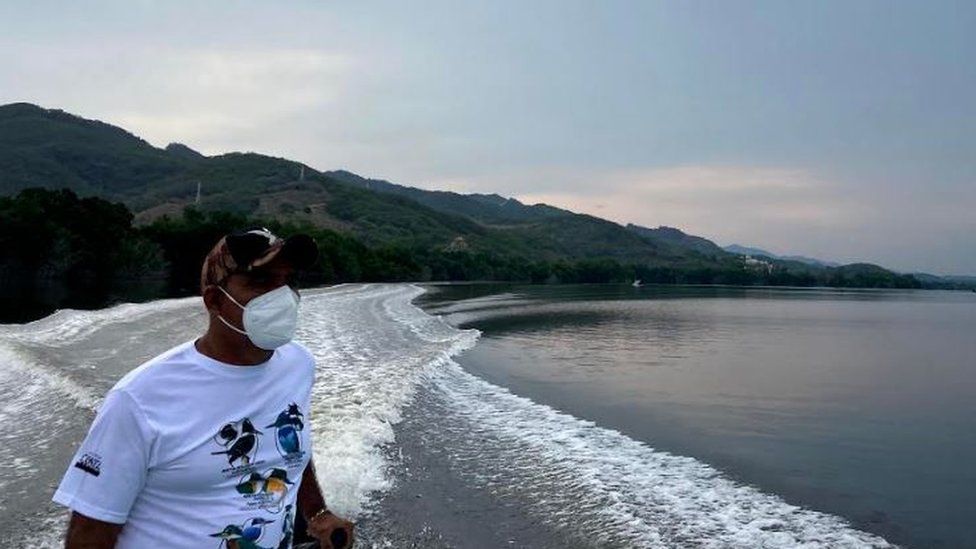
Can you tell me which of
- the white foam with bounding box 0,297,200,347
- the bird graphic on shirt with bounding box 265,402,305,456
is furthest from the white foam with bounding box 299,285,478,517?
the white foam with bounding box 0,297,200,347

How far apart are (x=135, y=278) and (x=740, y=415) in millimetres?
56385

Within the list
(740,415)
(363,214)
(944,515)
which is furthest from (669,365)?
(363,214)

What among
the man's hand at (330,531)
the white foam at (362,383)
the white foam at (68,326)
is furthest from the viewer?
the white foam at (68,326)

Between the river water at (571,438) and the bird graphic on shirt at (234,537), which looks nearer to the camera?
the bird graphic on shirt at (234,537)

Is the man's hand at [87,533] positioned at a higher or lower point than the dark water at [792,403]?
higher

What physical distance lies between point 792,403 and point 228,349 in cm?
1467

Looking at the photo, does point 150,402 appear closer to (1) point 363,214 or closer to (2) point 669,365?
(2) point 669,365

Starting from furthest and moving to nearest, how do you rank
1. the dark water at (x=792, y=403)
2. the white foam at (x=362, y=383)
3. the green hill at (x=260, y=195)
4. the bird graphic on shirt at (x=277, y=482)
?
the green hill at (x=260, y=195), the dark water at (x=792, y=403), the white foam at (x=362, y=383), the bird graphic on shirt at (x=277, y=482)

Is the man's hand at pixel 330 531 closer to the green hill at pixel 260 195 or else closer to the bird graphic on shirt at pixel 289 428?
the bird graphic on shirt at pixel 289 428

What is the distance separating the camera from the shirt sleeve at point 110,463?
208 centimetres

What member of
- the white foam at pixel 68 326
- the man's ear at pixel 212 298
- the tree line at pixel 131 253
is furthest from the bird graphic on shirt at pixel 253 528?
the tree line at pixel 131 253

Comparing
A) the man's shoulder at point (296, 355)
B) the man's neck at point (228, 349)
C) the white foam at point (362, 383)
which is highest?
the man's neck at point (228, 349)

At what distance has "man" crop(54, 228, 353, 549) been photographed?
82.7 inches

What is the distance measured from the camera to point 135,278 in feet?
198
